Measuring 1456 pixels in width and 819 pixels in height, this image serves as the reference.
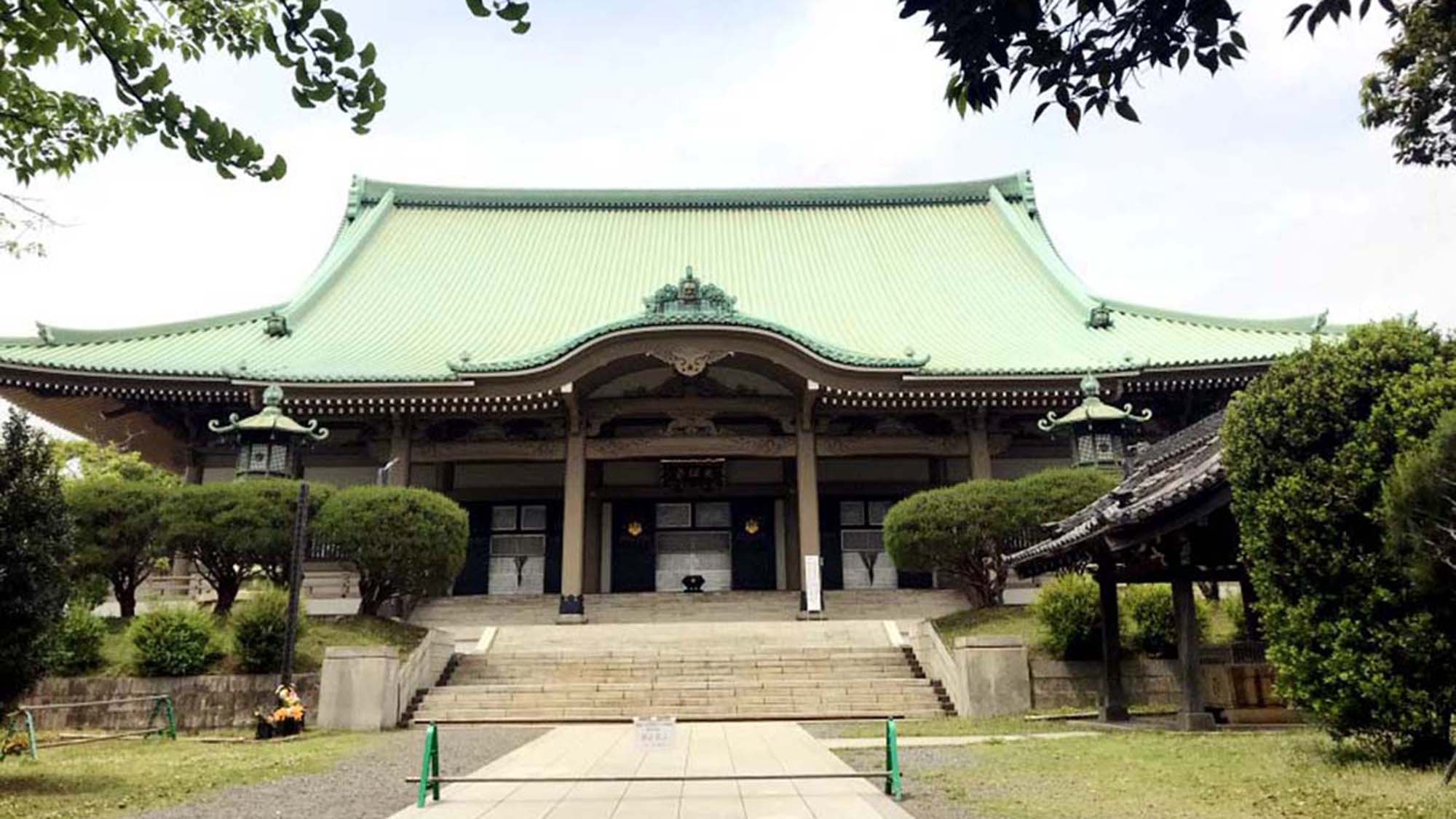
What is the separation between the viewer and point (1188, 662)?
36.8 feet

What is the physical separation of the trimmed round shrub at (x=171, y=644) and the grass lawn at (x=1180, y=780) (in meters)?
10.7

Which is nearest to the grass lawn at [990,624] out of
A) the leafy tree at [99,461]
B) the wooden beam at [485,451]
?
the wooden beam at [485,451]

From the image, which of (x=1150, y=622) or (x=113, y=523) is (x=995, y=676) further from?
(x=113, y=523)

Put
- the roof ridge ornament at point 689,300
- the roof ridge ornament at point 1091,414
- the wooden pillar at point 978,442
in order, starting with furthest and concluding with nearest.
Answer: the wooden pillar at point 978,442 → the roof ridge ornament at point 689,300 → the roof ridge ornament at point 1091,414

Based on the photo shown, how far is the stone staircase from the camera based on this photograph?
1410 centimetres

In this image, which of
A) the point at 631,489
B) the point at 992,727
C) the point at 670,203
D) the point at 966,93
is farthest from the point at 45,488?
the point at 670,203

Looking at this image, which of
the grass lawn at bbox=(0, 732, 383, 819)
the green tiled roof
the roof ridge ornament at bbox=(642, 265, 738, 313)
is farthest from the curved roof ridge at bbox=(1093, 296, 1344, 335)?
the grass lawn at bbox=(0, 732, 383, 819)

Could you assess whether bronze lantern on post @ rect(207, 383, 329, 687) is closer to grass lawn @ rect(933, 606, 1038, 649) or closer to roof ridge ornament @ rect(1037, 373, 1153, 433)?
grass lawn @ rect(933, 606, 1038, 649)

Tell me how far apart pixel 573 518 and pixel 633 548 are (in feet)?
14.3

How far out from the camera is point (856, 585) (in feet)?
78.6

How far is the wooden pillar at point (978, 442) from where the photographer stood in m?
21.3

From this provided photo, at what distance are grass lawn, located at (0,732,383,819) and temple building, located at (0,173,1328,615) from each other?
28.7 feet

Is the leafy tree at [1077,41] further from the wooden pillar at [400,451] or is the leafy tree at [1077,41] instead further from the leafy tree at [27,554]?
the wooden pillar at [400,451]

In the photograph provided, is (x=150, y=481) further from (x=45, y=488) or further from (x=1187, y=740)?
(x=1187, y=740)
